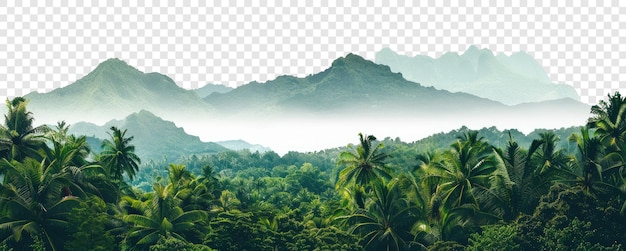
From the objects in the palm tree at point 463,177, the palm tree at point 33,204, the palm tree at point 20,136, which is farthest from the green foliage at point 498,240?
the palm tree at point 20,136

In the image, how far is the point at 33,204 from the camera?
48000mm

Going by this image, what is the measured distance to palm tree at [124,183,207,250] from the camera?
5231 cm

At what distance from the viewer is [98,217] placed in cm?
5006

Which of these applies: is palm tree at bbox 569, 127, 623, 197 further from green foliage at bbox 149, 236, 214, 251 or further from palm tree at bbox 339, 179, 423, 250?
green foliage at bbox 149, 236, 214, 251

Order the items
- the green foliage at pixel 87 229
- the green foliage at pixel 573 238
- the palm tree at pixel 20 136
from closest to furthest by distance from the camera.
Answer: the green foliage at pixel 573 238 → the green foliage at pixel 87 229 → the palm tree at pixel 20 136

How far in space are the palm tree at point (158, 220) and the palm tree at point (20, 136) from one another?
7.71 meters

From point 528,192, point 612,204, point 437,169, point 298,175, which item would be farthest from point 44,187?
point 298,175

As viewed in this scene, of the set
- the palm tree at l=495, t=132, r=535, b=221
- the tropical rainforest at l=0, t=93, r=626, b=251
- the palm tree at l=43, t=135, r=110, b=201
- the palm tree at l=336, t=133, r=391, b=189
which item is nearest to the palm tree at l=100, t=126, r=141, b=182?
the tropical rainforest at l=0, t=93, r=626, b=251

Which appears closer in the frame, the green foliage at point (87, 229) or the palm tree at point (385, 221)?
the green foliage at point (87, 229)

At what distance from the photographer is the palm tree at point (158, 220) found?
172ft

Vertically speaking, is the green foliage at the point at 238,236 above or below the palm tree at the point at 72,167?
below

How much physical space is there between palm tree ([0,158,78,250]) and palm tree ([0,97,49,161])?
3.20 metres

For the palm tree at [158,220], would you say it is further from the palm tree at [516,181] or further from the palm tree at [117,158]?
the palm tree at [516,181]

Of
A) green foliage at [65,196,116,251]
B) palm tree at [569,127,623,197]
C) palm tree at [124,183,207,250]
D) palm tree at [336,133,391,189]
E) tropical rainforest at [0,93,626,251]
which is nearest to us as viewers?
tropical rainforest at [0,93,626,251]
